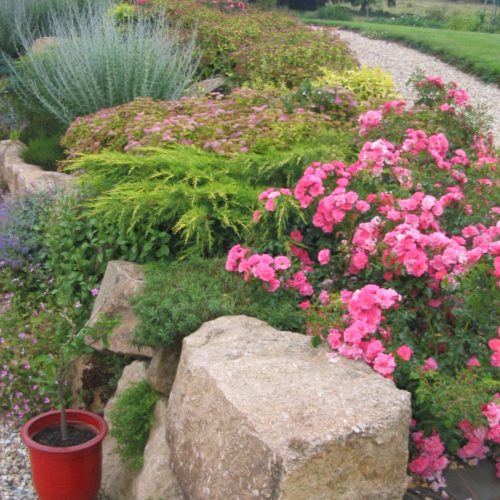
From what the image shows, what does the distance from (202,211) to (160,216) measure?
1.00 feet

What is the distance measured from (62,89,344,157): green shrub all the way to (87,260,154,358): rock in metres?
1.29

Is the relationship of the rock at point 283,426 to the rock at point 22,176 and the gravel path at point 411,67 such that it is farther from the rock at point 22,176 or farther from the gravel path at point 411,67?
the gravel path at point 411,67

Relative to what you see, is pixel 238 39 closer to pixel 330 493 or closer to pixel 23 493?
A: pixel 23 493

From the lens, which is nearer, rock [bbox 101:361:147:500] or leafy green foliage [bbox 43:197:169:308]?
rock [bbox 101:361:147:500]

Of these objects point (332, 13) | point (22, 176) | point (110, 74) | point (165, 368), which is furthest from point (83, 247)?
point (332, 13)

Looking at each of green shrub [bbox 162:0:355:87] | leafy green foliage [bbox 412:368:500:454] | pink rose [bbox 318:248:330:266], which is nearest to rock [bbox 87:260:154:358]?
pink rose [bbox 318:248:330:266]

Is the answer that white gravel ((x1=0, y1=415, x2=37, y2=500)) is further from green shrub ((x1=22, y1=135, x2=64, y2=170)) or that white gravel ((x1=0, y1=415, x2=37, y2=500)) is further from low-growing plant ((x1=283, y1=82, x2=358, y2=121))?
low-growing plant ((x1=283, y1=82, x2=358, y2=121))

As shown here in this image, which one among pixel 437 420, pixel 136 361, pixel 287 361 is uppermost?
pixel 287 361

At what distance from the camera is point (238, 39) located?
9859 mm

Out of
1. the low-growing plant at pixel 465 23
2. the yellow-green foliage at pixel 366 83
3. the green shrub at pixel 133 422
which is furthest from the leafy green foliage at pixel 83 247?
the low-growing plant at pixel 465 23

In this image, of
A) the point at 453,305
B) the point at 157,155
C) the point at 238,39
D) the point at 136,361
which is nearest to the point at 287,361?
the point at 453,305

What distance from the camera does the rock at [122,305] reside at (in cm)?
364

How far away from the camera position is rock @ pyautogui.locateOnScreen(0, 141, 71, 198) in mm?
5488

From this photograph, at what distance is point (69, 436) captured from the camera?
3232 millimetres
